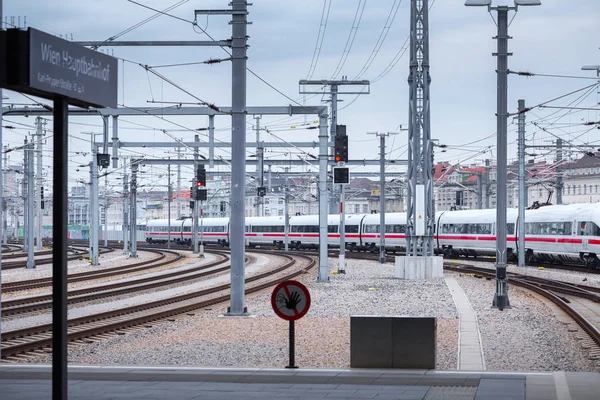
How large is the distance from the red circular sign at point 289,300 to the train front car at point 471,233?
125ft

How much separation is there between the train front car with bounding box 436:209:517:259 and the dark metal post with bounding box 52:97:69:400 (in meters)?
43.5

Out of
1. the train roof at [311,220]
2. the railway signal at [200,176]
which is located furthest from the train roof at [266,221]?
the railway signal at [200,176]

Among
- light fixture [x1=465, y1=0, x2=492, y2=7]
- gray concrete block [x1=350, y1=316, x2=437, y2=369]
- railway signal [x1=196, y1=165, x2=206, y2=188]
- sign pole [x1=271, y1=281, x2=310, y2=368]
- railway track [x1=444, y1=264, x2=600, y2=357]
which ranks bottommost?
railway track [x1=444, y1=264, x2=600, y2=357]

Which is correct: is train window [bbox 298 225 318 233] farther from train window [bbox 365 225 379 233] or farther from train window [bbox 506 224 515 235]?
train window [bbox 506 224 515 235]

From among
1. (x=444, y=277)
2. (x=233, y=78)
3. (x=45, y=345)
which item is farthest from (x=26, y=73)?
(x=444, y=277)

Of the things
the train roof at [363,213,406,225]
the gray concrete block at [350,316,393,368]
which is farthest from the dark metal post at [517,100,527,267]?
the gray concrete block at [350,316,393,368]

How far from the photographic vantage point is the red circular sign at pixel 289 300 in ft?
39.6

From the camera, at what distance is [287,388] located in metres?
10.4

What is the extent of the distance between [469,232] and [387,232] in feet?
30.9

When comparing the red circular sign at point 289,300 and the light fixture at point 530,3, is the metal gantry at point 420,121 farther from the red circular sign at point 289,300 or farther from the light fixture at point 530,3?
the red circular sign at point 289,300

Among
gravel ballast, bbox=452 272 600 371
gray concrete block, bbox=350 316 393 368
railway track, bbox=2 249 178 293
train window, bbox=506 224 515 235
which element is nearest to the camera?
gray concrete block, bbox=350 316 393 368

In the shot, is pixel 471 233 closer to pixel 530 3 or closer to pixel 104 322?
pixel 530 3

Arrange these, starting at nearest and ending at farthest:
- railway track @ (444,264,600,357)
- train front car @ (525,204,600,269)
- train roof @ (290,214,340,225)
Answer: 1. railway track @ (444,264,600,357)
2. train front car @ (525,204,600,269)
3. train roof @ (290,214,340,225)

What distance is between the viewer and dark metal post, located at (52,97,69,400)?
22.4ft
